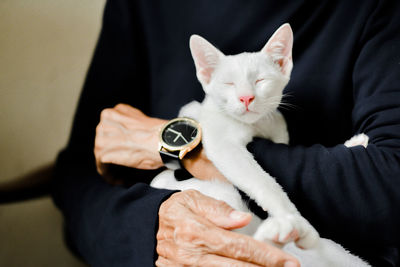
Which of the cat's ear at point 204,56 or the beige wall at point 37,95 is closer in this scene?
the cat's ear at point 204,56

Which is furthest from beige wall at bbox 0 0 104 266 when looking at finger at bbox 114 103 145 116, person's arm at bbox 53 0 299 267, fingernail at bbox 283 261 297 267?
fingernail at bbox 283 261 297 267

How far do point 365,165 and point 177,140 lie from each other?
34cm

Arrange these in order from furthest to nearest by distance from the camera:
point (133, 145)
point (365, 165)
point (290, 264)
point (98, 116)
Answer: point (98, 116) < point (133, 145) < point (365, 165) < point (290, 264)

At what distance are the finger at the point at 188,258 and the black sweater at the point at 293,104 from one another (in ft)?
0.10

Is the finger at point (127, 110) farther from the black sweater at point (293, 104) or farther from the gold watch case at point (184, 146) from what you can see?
the gold watch case at point (184, 146)

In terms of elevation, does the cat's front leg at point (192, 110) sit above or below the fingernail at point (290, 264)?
above

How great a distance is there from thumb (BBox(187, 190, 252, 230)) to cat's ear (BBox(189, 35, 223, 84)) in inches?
10.3

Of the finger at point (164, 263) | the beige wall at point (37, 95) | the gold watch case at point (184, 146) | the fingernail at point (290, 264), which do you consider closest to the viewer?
the fingernail at point (290, 264)

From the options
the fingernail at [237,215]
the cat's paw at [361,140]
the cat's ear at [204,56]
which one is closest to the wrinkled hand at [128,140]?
the cat's ear at [204,56]

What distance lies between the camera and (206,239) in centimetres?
47

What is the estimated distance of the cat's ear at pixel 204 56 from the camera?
2.04ft

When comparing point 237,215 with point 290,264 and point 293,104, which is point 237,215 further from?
point 293,104

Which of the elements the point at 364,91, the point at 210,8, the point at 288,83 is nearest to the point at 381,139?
the point at 364,91

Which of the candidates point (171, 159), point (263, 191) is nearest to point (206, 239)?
point (263, 191)
